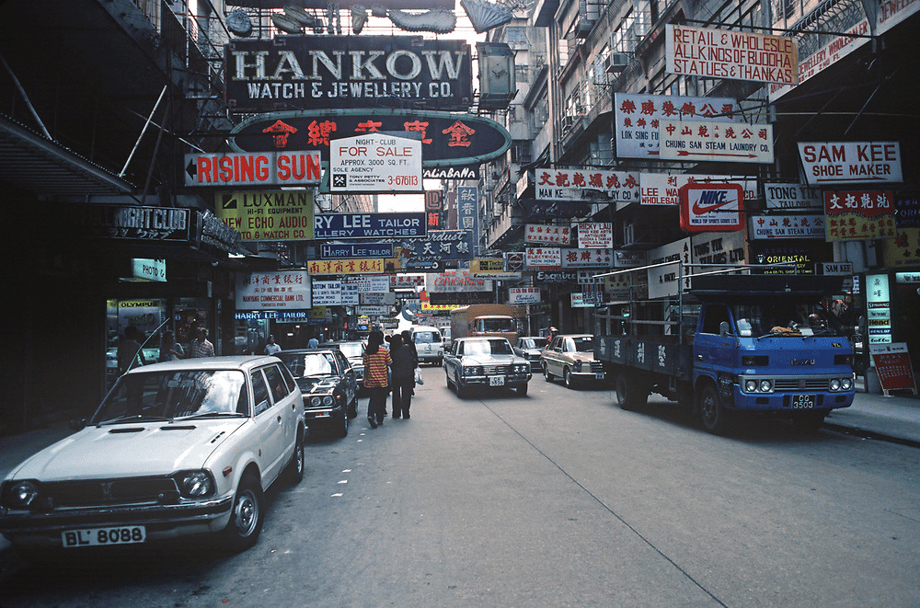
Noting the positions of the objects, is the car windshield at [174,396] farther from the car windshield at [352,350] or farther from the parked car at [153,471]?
the car windshield at [352,350]

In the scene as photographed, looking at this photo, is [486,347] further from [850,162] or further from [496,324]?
[496,324]

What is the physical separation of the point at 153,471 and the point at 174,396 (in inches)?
60.4

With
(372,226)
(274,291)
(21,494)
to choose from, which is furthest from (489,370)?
(21,494)

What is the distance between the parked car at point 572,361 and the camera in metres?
17.4

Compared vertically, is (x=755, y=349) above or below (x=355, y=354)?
above

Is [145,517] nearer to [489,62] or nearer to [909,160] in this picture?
[489,62]

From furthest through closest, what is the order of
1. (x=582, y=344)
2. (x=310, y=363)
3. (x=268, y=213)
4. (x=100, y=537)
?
(x=582, y=344) → (x=268, y=213) → (x=310, y=363) → (x=100, y=537)

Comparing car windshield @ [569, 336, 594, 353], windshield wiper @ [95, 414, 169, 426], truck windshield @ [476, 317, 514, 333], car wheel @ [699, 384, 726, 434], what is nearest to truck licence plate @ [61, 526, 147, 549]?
windshield wiper @ [95, 414, 169, 426]

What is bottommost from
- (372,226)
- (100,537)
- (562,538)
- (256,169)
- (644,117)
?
(562,538)

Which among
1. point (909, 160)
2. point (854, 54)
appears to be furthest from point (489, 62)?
point (909, 160)

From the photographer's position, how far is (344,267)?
22.5 meters

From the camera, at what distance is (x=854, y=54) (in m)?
11.6

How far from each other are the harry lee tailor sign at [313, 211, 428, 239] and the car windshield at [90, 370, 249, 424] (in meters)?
10.2

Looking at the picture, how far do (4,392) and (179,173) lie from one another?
723 cm
